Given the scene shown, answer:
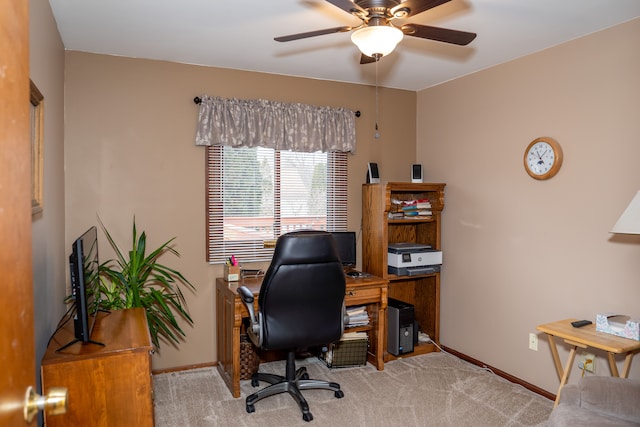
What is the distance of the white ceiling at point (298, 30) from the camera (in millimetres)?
2508

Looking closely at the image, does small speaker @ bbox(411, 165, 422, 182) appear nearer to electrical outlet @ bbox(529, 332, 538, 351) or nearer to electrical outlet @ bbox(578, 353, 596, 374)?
electrical outlet @ bbox(529, 332, 538, 351)

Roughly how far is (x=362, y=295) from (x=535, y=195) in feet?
4.94

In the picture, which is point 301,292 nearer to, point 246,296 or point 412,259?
point 246,296

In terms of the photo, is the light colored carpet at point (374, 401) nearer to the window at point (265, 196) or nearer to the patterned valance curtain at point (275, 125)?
the window at point (265, 196)

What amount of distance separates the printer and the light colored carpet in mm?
813

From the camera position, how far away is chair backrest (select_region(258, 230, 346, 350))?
2.68 m

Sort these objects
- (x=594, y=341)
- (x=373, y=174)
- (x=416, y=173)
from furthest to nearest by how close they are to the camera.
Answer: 1. (x=416, y=173)
2. (x=373, y=174)
3. (x=594, y=341)

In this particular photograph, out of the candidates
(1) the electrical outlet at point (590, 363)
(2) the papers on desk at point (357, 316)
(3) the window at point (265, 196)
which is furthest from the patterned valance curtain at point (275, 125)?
(1) the electrical outlet at point (590, 363)

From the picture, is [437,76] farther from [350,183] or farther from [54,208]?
[54,208]

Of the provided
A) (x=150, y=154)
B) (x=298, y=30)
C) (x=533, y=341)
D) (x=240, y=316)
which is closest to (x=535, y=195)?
(x=533, y=341)

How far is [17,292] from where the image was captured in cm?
82

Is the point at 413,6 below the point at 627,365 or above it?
above

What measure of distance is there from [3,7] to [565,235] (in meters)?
3.26

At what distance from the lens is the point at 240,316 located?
10.4 ft
